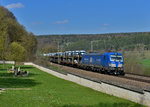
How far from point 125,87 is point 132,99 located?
88 centimetres

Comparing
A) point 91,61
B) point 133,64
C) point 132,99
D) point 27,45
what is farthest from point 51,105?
point 27,45

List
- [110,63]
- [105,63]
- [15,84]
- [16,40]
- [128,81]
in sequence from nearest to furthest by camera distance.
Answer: [15,84] → [128,81] → [110,63] → [105,63] → [16,40]

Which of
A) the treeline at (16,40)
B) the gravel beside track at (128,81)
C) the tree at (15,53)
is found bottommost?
the gravel beside track at (128,81)


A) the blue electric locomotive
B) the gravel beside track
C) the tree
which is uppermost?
the tree

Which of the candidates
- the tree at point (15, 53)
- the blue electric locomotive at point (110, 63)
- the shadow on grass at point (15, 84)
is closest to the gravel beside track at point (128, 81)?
the blue electric locomotive at point (110, 63)

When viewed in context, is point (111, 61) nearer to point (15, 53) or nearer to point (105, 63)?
point (105, 63)

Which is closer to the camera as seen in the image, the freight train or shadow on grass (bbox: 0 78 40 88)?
shadow on grass (bbox: 0 78 40 88)

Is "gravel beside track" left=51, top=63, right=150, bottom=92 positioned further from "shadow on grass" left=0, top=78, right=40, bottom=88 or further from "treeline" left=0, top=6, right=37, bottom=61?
"treeline" left=0, top=6, right=37, bottom=61

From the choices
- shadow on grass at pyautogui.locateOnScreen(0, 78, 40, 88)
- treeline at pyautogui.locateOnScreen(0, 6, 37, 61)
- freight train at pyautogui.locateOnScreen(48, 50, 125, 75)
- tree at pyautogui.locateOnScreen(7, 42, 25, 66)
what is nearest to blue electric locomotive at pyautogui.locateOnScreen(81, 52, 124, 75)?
freight train at pyautogui.locateOnScreen(48, 50, 125, 75)

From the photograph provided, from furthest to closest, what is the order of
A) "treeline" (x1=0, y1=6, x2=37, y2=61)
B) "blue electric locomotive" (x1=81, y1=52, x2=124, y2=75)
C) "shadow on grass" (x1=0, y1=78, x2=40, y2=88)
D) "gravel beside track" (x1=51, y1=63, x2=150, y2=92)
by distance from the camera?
"treeline" (x1=0, y1=6, x2=37, y2=61)
"blue electric locomotive" (x1=81, y1=52, x2=124, y2=75)
"shadow on grass" (x1=0, y1=78, x2=40, y2=88)
"gravel beside track" (x1=51, y1=63, x2=150, y2=92)

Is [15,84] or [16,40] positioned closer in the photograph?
[15,84]

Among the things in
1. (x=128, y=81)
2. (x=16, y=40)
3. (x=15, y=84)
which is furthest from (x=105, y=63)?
(x=16, y=40)

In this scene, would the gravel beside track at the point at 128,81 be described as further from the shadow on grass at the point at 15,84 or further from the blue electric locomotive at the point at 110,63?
the shadow on grass at the point at 15,84

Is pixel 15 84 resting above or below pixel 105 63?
below
